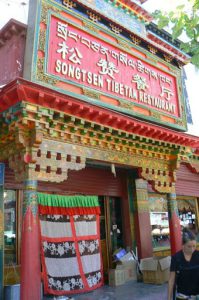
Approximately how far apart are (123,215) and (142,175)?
2042 mm

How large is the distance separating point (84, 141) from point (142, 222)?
4005 millimetres

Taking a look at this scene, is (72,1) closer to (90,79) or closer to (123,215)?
(90,79)

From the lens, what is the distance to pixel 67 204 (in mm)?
7520

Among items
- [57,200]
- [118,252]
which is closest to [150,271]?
[118,252]

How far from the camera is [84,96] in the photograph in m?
6.89

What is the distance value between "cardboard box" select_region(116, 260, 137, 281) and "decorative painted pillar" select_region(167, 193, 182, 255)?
46.4 inches

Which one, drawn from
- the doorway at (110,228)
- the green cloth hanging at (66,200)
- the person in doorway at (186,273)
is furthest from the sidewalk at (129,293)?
the person in doorway at (186,273)

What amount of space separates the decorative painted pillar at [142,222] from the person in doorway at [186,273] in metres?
5.58

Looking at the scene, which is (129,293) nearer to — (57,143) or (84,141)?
(84,141)

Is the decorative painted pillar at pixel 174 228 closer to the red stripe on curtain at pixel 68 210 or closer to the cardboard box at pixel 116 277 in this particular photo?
the cardboard box at pixel 116 277

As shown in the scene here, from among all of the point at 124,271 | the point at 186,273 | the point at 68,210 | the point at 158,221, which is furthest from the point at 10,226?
the point at 158,221

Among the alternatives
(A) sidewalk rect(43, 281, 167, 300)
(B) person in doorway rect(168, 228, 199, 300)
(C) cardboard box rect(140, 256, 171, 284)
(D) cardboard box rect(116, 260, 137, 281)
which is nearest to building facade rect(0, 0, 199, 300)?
(A) sidewalk rect(43, 281, 167, 300)

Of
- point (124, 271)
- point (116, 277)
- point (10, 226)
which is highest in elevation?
point (10, 226)

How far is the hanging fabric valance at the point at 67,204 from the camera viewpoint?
6992mm
